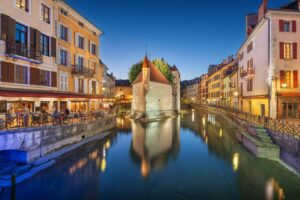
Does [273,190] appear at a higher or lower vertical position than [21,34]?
lower

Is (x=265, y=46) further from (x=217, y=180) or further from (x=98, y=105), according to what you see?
(x=98, y=105)

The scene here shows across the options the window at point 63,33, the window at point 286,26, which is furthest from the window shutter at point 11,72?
the window at point 286,26

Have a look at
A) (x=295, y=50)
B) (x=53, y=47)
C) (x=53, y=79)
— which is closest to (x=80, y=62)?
(x=53, y=47)

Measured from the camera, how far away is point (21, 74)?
16547 mm

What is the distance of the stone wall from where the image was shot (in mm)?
10806

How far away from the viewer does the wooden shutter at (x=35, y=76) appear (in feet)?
57.5

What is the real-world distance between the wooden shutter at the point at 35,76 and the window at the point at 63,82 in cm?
336

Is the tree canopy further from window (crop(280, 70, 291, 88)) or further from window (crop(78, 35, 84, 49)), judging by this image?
window (crop(280, 70, 291, 88))

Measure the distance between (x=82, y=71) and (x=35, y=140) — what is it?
14.4 meters

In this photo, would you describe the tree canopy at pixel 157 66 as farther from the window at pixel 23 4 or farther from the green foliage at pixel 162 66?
the window at pixel 23 4

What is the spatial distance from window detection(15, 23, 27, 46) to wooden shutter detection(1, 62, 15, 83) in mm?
2334

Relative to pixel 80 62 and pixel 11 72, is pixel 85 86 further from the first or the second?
pixel 11 72

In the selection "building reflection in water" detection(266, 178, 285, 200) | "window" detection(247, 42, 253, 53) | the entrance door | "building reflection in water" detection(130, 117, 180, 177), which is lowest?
"building reflection in water" detection(130, 117, 180, 177)

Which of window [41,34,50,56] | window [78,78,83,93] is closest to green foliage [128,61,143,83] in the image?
window [78,78,83,93]
